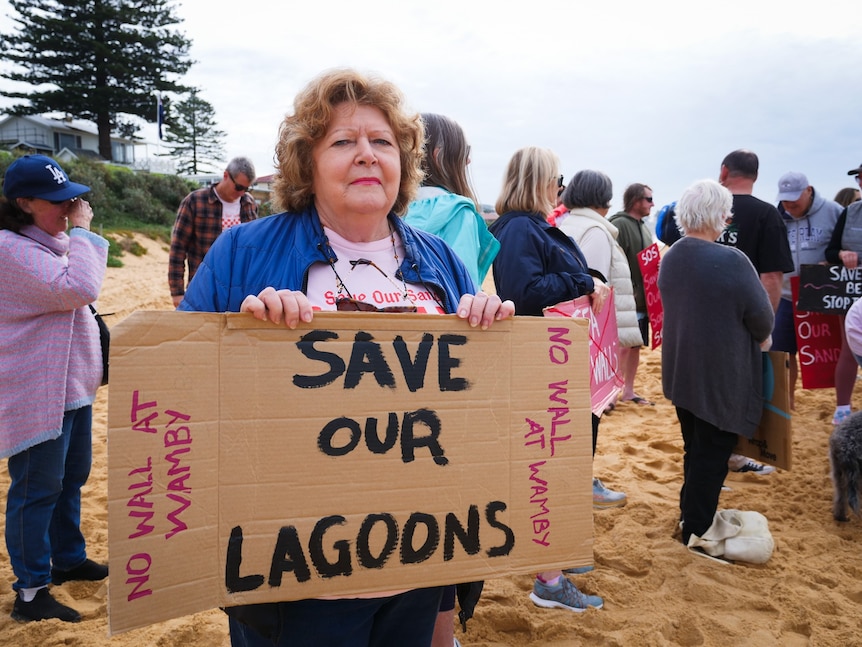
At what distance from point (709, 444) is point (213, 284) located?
9.22 feet

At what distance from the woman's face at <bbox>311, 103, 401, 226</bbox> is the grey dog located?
3438 mm

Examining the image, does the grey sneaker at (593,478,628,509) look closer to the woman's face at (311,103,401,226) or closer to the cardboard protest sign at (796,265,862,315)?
the cardboard protest sign at (796,265,862,315)

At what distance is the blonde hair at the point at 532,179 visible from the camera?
10.1 ft

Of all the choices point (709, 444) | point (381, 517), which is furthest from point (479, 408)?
point (709, 444)

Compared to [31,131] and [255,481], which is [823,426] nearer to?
[255,481]

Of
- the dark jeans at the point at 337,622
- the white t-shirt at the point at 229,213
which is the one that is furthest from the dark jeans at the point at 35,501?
the white t-shirt at the point at 229,213

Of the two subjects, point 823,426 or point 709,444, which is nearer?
point 709,444

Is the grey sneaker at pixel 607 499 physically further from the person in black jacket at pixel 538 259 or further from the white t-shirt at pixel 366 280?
the white t-shirt at pixel 366 280

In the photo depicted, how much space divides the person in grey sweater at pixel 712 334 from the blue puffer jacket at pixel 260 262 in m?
2.04

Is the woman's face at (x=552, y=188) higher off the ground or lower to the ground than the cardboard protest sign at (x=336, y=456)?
higher

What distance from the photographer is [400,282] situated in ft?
5.57

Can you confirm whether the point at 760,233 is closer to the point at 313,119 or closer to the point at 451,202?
the point at 451,202

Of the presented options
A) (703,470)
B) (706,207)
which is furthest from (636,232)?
(703,470)

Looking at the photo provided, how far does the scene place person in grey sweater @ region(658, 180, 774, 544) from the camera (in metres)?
3.11
